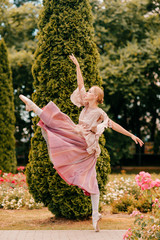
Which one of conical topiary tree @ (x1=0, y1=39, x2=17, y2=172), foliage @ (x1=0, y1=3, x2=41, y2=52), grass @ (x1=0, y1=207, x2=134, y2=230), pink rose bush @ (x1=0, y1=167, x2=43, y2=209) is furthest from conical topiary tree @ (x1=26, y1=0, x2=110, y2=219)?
foliage @ (x1=0, y1=3, x2=41, y2=52)

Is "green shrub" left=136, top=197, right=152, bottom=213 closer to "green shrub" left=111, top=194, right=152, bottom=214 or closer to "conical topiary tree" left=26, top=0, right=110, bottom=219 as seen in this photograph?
"green shrub" left=111, top=194, right=152, bottom=214

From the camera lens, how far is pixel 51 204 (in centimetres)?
672

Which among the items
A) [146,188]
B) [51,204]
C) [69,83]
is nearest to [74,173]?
[146,188]

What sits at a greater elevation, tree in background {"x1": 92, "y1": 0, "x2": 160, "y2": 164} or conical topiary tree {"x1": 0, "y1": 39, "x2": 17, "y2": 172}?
tree in background {"x1": 92, "y1": 0, "x2": 160, "y2": 164}

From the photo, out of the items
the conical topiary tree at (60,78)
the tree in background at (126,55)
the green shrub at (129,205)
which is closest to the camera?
the conical topiary tree at (60,78)

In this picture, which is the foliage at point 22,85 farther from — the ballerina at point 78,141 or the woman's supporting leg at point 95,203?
the woman's supporting leg at point 95,203

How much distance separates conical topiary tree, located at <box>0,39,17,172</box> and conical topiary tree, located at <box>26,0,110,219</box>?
6.71 metres

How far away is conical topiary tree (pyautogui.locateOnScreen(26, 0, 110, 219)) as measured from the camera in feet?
21.5

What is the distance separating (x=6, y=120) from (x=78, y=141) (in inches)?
344

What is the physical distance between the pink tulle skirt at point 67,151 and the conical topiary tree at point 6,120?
27.5 feet

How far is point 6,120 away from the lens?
44.8 ft

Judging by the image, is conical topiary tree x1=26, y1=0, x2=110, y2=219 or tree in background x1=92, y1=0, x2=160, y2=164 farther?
tree in background x1=92, y1=0, x2=160, y2=164

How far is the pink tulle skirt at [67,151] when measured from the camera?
519cm

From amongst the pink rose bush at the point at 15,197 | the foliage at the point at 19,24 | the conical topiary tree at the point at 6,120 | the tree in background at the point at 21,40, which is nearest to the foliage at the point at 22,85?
the tree in background at the point at 21,40
